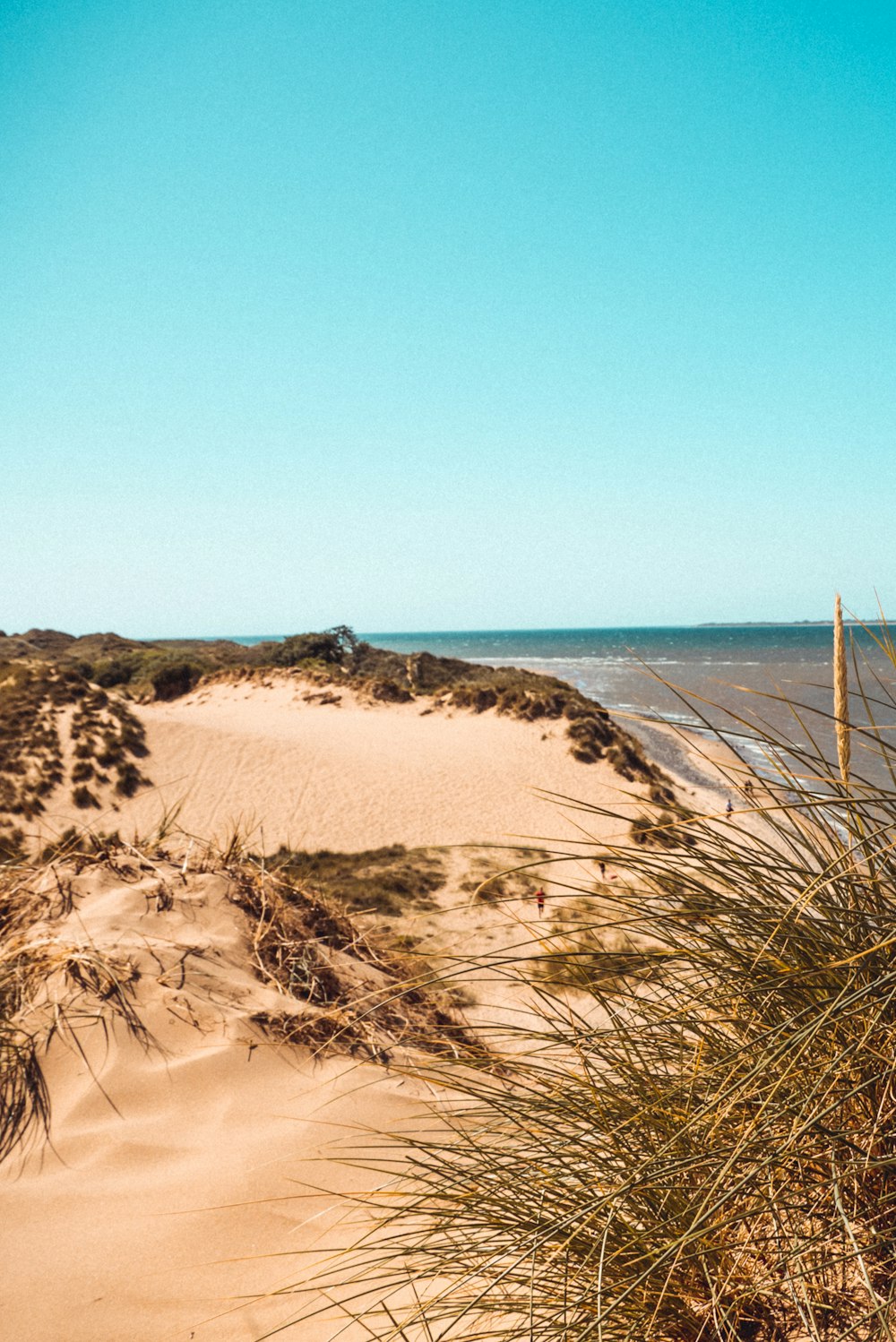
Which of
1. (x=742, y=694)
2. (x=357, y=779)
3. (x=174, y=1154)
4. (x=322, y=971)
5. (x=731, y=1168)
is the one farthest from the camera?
(x=742, y=694)

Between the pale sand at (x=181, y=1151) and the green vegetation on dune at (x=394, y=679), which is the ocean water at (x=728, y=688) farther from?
the pale sand at (x=181, y=1151)

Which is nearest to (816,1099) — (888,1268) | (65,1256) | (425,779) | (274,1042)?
(888,1268)

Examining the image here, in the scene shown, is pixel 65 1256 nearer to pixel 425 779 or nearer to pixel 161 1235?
pixel 161 1235

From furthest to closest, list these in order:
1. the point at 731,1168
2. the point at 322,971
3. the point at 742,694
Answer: the point at 742,694, the point at 322,971, the point at 731,1168

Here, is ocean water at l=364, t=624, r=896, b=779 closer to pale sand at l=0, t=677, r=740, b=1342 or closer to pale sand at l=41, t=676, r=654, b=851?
pale sand at l=0, t=677, r=740, b=1342

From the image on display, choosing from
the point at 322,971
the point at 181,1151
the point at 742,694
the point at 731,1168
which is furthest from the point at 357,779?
the point at 742,694

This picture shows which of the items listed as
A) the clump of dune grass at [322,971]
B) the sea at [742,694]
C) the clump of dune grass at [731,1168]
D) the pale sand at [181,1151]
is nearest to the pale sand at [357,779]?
the sea at [742,694]

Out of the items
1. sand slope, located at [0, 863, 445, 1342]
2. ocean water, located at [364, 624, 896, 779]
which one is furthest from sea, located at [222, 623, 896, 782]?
sand slope, located at [0, 863, 445, 1342]

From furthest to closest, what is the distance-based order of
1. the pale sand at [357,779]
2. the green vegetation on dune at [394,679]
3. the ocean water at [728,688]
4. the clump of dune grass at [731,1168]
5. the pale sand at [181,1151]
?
the green vegetation on dune at [394,679] < the pale sand at [357,779] < the ocean water at [728,688] < the pale sand at [181,1151] < the clump of dune grass at [731,1168]

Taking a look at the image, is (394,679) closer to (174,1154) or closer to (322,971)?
(322,971)

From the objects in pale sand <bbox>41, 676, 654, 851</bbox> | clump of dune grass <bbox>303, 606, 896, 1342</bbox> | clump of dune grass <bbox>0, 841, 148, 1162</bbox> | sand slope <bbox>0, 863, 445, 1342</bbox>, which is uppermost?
clump of dune grass <bbox>303, 606, 896, 1342</bbox>

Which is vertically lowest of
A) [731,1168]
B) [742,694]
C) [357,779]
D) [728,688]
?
[357,779]

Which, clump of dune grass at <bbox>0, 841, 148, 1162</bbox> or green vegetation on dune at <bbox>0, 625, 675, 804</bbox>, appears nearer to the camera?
clump of dune grass at <bbox>0, 841, 148, 1162</bbox>

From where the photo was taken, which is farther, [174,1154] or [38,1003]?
[38,1003]
